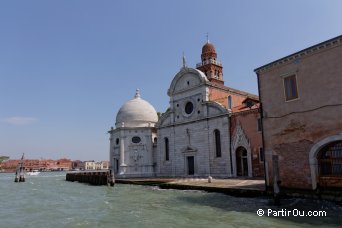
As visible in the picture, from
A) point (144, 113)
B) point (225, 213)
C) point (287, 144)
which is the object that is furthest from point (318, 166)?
point (144, 113)

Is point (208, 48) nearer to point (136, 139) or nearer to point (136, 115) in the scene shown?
point (136, 115)

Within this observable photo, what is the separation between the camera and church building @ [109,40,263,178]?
83.0 ft

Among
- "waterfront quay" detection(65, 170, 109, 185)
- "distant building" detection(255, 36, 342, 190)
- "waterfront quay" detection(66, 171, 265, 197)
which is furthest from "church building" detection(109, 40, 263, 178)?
"distant building" detection(255, 36, 342, 190)

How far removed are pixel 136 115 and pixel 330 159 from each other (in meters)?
27.9

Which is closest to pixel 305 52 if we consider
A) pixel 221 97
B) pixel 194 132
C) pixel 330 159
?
pixel 330 159

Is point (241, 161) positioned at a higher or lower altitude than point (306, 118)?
lower

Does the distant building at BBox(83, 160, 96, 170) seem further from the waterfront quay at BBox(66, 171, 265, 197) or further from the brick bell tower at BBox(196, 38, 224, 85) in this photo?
the brick bell tower at BBox(196, 38, 224, 85)

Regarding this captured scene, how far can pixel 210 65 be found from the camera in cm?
4006

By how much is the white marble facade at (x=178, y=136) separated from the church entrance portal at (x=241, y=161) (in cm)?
77

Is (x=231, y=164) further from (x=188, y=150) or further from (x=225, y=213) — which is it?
(x=225, y=213)

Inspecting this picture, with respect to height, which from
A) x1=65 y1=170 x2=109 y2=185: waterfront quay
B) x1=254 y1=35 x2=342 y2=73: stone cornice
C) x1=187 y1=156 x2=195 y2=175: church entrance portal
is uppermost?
x1=254 y1=35 x2=342 y2=73: stone cornice

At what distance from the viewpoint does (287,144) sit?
14.5 m

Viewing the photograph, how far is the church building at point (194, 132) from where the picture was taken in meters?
25.3

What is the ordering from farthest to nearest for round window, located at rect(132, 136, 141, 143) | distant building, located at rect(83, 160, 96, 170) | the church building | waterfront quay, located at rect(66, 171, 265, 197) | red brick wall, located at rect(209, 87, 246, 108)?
distant building, located at rect(83, 160, 96, 170)
round window, located at rect(132, 136, 141, 143)
red brick wall, located at rect(209, 87, 246, 108)
the church building
waterfront quay, located at rect(66, 171, 265, 197)
